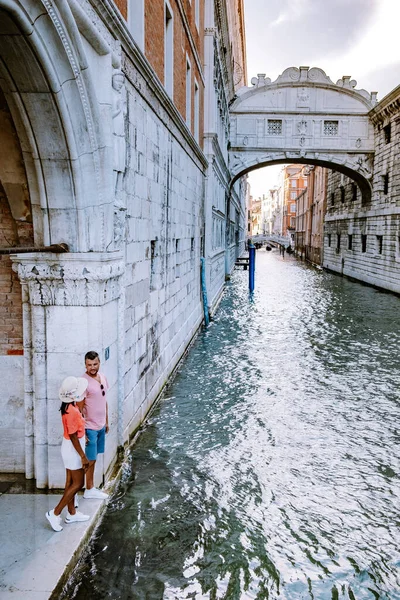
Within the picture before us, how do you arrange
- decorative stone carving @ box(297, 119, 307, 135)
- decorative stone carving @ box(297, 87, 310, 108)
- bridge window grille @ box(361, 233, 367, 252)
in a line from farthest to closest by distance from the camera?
bridge window grille @ box(361, 233, 367, 252), decorative stone carving @ box(297, 119, 307, 135), decorative stone carving @ box(297, 87, 310, 108)

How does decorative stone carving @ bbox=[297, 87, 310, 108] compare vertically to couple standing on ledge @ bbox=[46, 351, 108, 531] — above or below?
above

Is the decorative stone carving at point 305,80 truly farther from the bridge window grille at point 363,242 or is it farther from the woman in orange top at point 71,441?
the woman in orange top at point 71,441

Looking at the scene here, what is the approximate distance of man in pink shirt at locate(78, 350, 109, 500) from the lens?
4.66m

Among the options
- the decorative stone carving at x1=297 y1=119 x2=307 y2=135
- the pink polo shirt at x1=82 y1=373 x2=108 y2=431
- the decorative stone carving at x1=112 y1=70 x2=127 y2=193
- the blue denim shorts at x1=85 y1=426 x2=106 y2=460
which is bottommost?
the blue denim shorts at x1=85 y1=426 x2=106 y2=460

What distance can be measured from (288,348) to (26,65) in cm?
956

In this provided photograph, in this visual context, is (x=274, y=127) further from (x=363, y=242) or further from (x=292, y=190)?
(x=292, y=190)

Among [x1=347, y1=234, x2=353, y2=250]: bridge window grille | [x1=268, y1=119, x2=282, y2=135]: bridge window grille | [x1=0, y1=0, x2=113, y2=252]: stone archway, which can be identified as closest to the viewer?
[x1=0, y1=0, x2=113, y2=252]: stone archway

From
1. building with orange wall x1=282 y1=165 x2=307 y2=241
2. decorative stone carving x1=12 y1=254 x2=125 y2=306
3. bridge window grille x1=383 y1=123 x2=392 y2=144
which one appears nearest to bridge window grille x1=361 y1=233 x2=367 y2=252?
bridge window grille x1=383 y1=123 x2=392 y2=144

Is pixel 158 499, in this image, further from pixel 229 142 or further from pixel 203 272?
pixel 229 142

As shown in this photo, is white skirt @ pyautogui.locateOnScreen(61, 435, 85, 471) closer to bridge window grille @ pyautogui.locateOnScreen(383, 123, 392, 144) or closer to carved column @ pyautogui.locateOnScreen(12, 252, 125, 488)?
carved column @ pyautogui.locateOnScreen(12, 252, 125, 488)

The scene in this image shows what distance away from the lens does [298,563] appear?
177 inches

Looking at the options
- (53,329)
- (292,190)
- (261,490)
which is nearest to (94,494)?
(53,329)

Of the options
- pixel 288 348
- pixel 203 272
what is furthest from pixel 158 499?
pixel 203 272

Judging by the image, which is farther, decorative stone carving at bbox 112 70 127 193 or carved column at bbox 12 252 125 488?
decorative stone carving at bbox 112 70 127 193
